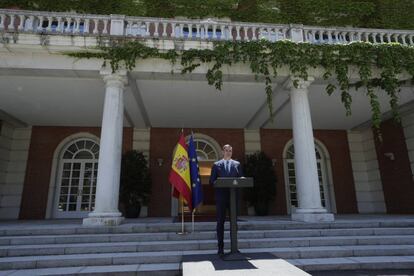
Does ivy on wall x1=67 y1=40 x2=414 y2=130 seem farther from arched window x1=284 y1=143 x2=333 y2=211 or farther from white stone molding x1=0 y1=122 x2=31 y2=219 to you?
white stone molding x1=0 y1=122 x2=31 y2=219

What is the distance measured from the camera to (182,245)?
519 centimetres

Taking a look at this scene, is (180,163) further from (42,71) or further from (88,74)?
(42,71)

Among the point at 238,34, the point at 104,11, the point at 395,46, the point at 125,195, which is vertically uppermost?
the point at 104,11

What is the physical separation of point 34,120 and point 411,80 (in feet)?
42.9

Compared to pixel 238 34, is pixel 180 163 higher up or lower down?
lower down

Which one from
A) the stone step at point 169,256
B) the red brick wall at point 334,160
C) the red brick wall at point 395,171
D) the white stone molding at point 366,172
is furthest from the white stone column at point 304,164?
the white stone molding at point 366,172

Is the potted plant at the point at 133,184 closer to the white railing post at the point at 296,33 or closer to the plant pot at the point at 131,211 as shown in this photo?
the plant pot at the point at 131,211

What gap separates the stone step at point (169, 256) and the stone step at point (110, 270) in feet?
0.44

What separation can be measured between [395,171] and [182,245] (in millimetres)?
10026

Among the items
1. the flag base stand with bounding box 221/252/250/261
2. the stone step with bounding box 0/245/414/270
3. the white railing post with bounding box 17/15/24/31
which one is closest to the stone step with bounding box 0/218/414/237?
the stone step with bounding box 0/245/414/270

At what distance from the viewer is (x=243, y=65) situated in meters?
7.72

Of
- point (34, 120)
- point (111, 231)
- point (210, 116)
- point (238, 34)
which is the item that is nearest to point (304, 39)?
point (238, 34)

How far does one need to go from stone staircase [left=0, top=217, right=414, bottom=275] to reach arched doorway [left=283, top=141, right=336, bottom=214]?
18.6 feet

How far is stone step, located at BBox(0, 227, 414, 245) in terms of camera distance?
17.9ft
